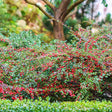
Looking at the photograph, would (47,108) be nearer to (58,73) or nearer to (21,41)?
(58,73)

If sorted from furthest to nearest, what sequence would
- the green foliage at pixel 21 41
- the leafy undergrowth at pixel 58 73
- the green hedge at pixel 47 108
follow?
the green foliage at pixel 21 41
the leafy undergrowth at pixel 58 73
the green hedge at pixel 47 108

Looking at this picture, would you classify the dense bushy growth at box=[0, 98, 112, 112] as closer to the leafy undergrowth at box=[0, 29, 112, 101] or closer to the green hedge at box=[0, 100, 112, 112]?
the green hedge at box=[0, 100, 112, 112]

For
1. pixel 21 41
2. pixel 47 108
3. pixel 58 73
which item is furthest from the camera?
pixel 21 41

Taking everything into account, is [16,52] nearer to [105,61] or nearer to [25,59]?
[25,59]

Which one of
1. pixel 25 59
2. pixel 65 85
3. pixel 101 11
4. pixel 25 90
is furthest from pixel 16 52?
pixel 101 11

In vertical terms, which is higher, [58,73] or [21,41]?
[21,41]

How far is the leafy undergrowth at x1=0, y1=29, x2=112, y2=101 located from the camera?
405 centimetres

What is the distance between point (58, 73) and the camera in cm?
414

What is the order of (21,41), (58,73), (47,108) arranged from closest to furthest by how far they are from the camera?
1. (47,108)
2. (58,73)
3. (21,41)

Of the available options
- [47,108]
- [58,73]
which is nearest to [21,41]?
[58,73]

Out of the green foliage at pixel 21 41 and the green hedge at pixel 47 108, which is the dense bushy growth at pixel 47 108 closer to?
the green hedge at pixel 47 108

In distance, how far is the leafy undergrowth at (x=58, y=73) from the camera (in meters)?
4.05

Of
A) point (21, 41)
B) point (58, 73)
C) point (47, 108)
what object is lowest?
point (47, 108)

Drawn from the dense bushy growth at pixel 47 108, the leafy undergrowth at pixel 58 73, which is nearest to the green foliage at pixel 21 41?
the leafy undergrowth at pixel 58 73
